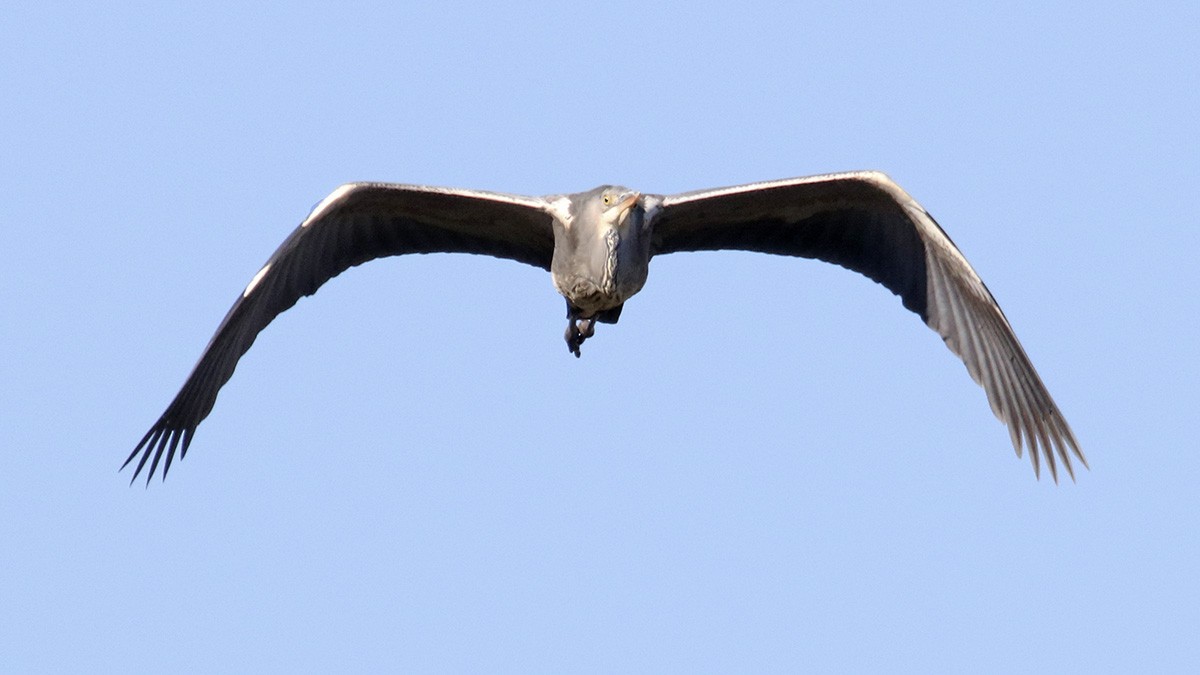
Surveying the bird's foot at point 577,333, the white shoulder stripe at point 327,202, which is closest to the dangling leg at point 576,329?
the bird's foot at point 577,333

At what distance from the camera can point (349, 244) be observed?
12484 mm

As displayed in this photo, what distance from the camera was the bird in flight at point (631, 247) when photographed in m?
11.8

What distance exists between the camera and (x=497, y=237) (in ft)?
42.0

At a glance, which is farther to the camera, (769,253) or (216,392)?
(769,253)

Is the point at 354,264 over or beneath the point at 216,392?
over

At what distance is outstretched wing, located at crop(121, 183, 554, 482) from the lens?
11.9 metres

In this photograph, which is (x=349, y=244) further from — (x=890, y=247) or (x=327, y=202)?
(x=890, y=247)

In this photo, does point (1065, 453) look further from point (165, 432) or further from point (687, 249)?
point (165, 432)

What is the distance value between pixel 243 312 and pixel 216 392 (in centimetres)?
55

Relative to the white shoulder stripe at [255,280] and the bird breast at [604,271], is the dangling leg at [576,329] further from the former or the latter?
the white shoulder stripe at [255,280]

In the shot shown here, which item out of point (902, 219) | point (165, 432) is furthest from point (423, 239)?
point (902, 219)

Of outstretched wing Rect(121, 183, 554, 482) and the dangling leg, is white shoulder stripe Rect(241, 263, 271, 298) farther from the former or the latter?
the dangling leg

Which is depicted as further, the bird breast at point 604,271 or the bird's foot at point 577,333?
the bird's foot at point 577,333

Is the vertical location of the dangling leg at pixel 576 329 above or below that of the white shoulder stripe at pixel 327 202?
below
